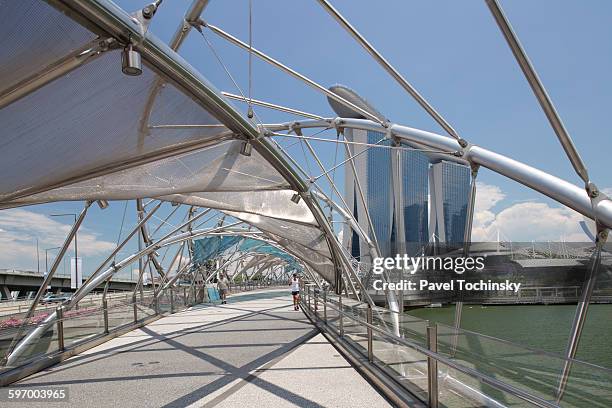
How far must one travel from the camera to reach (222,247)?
1663 inches

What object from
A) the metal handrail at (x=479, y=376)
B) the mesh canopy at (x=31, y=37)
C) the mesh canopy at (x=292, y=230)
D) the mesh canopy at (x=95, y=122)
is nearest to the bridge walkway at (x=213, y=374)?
the metal handrail at (x=479, y=376)

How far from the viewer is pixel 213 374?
841cm

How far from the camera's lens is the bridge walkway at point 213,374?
671 centimetres

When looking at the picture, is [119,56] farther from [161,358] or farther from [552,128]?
[161,358]

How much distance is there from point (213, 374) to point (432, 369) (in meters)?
4.35

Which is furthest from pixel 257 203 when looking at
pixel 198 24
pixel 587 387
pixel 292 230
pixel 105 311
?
pixel 587 387

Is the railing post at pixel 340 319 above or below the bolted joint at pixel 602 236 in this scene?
below

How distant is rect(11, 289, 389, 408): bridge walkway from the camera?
6.71 meters

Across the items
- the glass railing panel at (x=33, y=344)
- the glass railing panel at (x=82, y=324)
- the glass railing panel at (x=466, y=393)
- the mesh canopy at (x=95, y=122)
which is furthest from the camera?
the glass railing panel at (x=82, y=324)

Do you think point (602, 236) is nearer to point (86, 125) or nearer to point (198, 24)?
point (86, 125)

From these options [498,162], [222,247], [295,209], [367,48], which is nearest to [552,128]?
[498,162]

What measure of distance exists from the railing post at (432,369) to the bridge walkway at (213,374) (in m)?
0.92

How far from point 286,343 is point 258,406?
18.4 ft

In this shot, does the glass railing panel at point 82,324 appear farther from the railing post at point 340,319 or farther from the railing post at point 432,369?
the railing post at point 432,369
